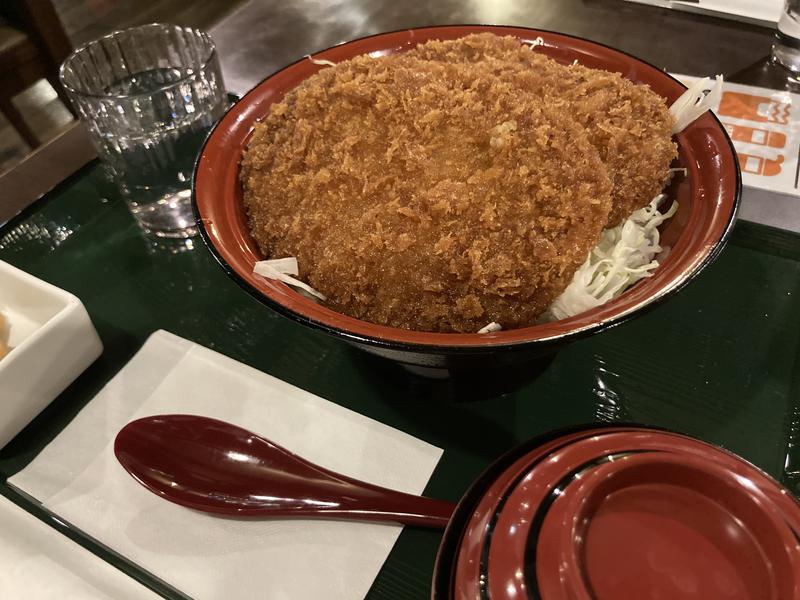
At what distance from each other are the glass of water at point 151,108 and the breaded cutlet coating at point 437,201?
0.54m

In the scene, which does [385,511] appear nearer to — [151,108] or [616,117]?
[616,117]

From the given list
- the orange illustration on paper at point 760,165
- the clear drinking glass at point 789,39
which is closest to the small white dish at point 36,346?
the orange illustration on paper at point 760,165

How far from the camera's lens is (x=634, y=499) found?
597mm

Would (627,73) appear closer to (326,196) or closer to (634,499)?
(326,196)

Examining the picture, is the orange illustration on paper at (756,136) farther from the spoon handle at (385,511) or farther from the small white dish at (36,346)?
the small white dish at (36,346)

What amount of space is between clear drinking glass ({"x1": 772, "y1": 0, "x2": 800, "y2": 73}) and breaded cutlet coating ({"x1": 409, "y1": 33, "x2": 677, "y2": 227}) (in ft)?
3.40

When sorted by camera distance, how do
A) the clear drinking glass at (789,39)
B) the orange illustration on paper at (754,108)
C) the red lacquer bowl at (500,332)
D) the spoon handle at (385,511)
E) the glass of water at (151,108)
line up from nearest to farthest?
1. the red lacquer bowl at (500,332)
2. the spoon handle at (385,511)
3. the glass of water at (151,108)
4. the orange illustration on paper at (754,108)
5. the clear drinking glass at (789,39)

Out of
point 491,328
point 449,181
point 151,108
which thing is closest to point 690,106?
point 449,181

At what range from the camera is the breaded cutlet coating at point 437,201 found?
938 mm

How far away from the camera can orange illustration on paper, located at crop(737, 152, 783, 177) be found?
61.1 inches

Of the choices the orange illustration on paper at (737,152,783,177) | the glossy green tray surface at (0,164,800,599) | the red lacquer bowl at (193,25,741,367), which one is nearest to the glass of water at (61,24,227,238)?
the glossy green tray surface at (0,164,800,599)

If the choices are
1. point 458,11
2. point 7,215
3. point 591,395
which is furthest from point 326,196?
point 458,11

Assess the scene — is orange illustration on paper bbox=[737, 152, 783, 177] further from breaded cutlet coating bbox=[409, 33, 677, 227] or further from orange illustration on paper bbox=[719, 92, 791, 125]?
breaded cutlet coating bbox=[409, 33, 677, 227]

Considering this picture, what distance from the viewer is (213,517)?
0.97 metres
